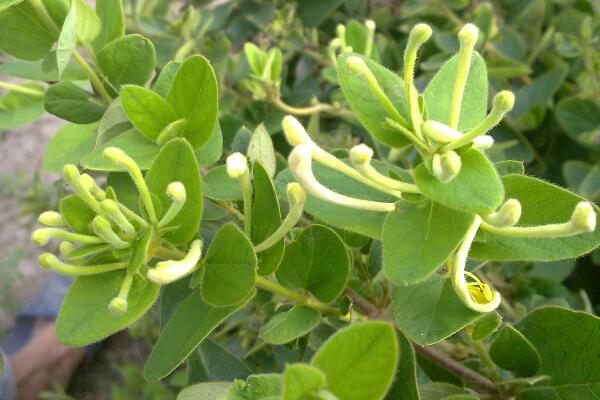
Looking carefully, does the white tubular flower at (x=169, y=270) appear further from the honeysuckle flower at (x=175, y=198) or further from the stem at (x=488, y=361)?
the stem at (x=488, y=361)

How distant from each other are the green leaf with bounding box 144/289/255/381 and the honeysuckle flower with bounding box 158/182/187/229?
0.07 meters

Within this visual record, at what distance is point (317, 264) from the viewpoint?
44 centimetres

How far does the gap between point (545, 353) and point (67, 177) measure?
350mm

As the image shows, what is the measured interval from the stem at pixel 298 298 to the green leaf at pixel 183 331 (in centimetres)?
3

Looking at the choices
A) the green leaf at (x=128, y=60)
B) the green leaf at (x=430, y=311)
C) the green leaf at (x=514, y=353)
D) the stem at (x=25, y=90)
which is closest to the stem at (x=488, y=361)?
the green leaf at (x=514, y=353)

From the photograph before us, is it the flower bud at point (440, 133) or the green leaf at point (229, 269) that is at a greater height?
the flower bud at point (440, 133)

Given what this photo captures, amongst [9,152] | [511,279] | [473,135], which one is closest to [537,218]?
[473,135]

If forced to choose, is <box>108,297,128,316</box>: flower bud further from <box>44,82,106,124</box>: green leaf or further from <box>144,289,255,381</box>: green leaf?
<box>44,82,106,124</box>: green leaf

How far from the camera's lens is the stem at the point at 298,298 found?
0.43m

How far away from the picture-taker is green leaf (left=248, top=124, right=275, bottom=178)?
0.46m

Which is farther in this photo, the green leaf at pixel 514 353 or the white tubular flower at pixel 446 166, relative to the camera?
the green leaf at pixel 514 353

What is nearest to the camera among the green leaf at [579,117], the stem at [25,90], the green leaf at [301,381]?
the green leaf at [301,381]

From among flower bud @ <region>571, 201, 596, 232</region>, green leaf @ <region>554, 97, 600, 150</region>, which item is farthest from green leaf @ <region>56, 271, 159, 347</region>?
green leaf @ <region>554, 97, 600, 150</region>

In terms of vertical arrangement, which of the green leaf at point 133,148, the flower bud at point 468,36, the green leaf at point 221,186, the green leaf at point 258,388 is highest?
the flower bud at point 468,36
